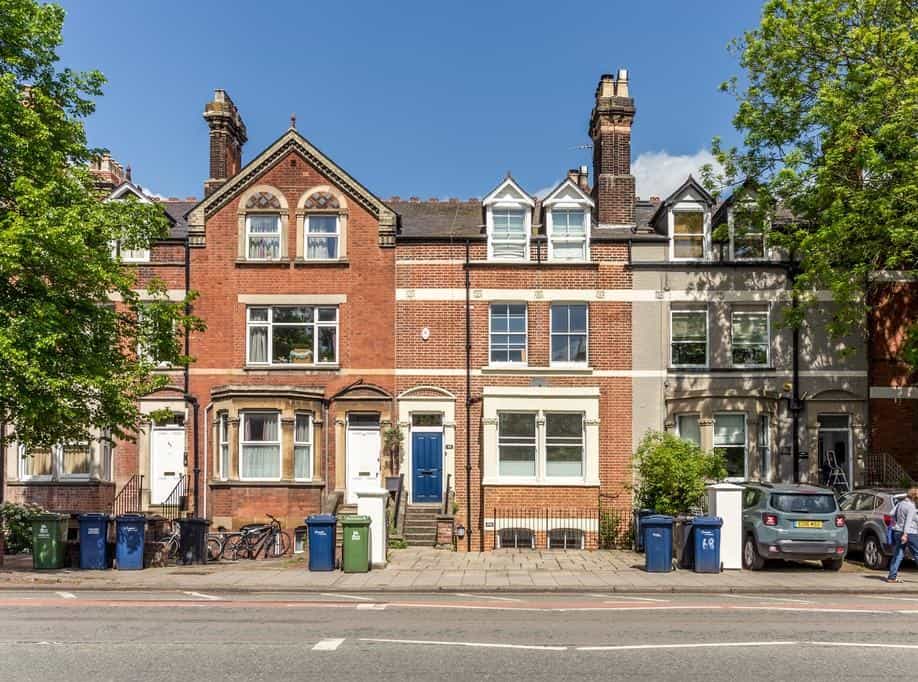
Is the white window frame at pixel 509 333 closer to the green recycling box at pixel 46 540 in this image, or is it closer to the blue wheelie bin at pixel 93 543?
the blue wheelie bin at pixel 93 543

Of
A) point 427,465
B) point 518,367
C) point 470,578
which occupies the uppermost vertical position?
point 518,367

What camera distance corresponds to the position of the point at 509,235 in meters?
26.8

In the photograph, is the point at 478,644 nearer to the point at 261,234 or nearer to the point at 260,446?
the point at 260,446

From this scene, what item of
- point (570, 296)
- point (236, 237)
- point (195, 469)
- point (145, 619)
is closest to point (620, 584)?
point (145, 619)

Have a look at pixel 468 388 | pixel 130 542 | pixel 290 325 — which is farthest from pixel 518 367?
pixel 130 542

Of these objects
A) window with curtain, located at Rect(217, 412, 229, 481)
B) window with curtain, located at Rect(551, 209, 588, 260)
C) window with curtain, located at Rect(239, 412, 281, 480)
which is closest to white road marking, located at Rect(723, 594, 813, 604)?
window with curtain, located at Rect(551, 209, 588, 260)

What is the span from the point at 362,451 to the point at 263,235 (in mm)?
7025

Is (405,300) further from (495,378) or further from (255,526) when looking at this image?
(255,526)

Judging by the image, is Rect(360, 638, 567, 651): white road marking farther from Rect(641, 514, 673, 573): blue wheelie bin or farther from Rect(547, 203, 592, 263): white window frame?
Rect(547, 203, 592, 263): white window frame

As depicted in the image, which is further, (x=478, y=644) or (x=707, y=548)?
(x=707, y=548)

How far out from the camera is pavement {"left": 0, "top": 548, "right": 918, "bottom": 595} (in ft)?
55.8

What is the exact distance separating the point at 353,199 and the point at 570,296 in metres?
7.02

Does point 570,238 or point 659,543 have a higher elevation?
point 570,238

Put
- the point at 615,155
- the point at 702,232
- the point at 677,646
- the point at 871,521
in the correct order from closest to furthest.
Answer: the point at 677,646 → the point at 871,521 → the point at 702,232 → the point at 615,155
